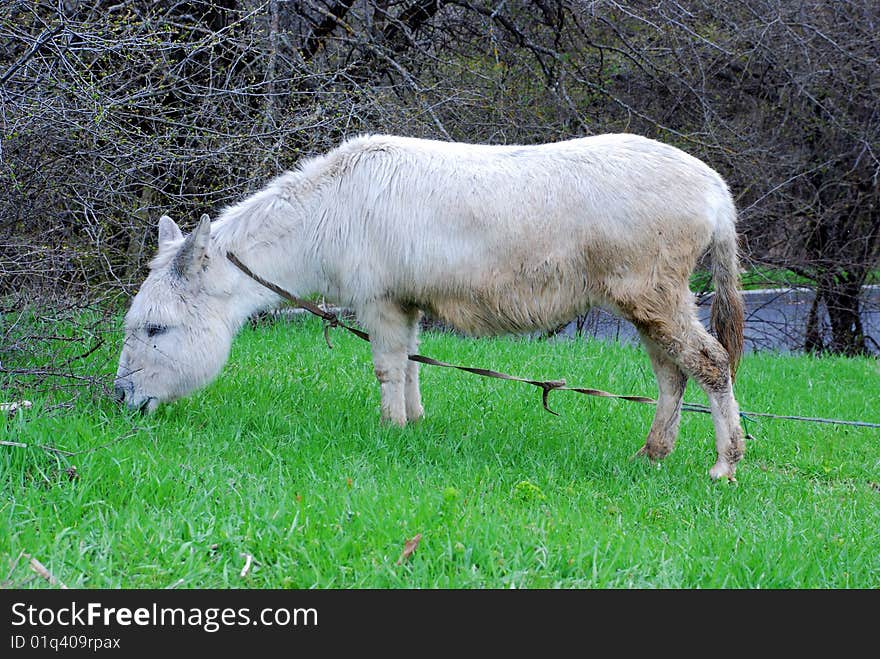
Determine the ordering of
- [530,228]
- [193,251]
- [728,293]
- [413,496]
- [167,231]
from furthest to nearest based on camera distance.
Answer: [167,231]
[728,293]
[193,251]
[530,228]
[413,496]

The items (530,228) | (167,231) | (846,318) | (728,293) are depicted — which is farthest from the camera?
(846,318)

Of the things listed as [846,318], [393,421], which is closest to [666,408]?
[393,421]

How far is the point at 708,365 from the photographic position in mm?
5027

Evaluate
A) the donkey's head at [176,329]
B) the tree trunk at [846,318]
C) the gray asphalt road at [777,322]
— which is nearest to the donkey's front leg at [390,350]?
the donkey's head at [176,329]

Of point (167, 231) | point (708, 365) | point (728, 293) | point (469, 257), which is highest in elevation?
point (167, 231)

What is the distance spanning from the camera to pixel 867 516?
4.52 meters

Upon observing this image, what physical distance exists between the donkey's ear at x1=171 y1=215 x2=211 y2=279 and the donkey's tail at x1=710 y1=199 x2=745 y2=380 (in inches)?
118

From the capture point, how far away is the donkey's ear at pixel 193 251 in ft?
16.6

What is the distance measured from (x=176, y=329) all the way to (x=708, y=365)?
312cm

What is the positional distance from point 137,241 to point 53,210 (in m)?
1.24

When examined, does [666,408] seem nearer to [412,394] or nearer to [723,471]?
[723,471]

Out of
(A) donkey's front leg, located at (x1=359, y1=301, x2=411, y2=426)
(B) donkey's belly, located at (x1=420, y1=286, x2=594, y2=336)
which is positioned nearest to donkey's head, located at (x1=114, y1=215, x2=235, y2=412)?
(A) donkey's front leg, located at (x1=359, y1=301, x2=411, y2=426)

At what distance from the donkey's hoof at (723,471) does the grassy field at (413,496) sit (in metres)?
0.12
